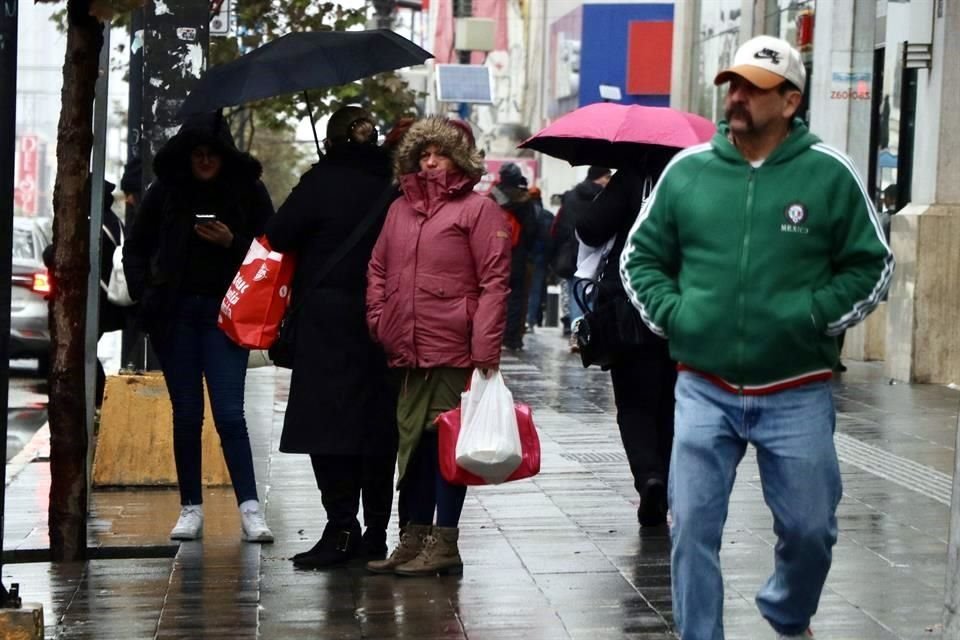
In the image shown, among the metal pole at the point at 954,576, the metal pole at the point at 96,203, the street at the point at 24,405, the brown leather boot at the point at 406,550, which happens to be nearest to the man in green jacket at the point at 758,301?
the metal pole at the point at 954,576

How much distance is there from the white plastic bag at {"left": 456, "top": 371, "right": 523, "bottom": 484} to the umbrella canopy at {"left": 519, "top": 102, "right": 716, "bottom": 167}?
1.65 meters

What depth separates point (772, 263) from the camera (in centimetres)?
537

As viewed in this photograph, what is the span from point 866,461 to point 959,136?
252 inches

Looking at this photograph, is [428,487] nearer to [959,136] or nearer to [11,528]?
[11,528]

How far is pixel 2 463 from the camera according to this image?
6523 mm

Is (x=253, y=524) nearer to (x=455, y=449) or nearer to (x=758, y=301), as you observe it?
(x=455, y=449)

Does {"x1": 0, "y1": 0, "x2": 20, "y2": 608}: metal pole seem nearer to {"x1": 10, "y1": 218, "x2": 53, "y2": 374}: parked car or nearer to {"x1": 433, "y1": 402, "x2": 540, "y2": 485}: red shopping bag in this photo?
{"x1": 433, "y1": 402, "x2": 540, "y2": 485}: red shopping bag

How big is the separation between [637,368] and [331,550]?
5.49ft

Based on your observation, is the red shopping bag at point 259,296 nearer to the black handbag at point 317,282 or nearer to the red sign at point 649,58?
the black handbag at point 317,282

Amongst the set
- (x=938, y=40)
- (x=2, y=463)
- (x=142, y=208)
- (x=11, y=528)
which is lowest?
(x=11, y=528)

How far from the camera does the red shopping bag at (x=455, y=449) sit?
295 inches

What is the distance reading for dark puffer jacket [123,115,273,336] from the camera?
27.9 ft

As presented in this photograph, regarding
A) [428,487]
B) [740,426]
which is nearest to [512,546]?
[428,487]

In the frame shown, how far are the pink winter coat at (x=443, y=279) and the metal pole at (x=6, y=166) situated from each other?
5.23ft
